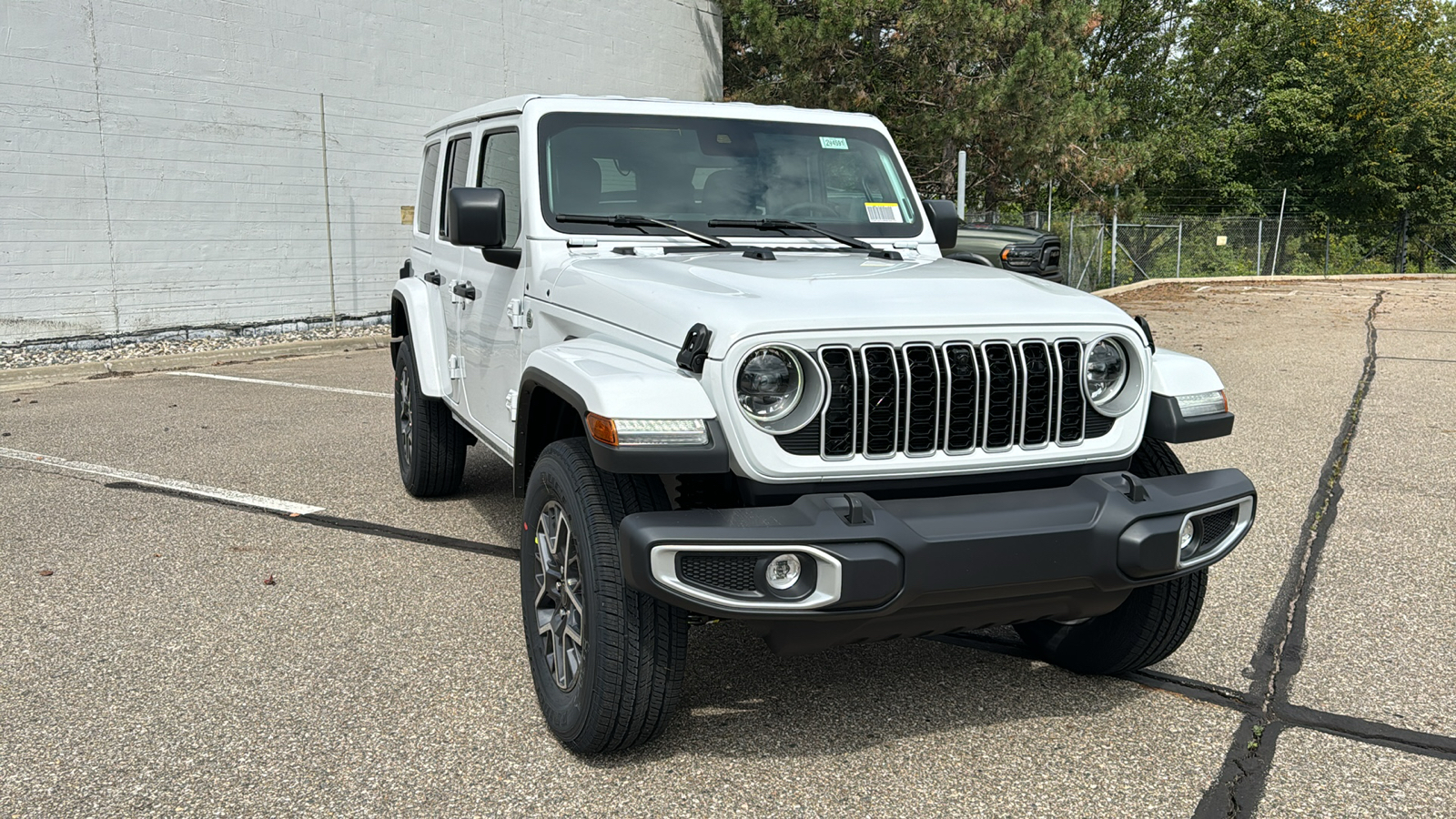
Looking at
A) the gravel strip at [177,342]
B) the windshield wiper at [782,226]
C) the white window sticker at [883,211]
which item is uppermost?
the white window sticker at [883,211]

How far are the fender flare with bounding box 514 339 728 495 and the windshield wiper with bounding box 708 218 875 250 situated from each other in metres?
1.19

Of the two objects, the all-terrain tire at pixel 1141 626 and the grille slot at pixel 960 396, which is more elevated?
the grille slot at pixel 960 396

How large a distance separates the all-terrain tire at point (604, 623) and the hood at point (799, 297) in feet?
1.44

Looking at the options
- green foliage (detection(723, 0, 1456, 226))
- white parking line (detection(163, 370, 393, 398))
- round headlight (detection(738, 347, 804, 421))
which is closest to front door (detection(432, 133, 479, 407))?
round headlight (detection(738, 347, 804, 421))

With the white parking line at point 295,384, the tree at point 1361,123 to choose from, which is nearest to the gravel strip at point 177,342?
the white parking line at point 295,384

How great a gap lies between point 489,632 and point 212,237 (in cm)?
1132

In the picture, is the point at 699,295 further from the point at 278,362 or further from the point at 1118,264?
the point at 1118,264

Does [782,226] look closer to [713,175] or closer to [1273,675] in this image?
[713,175]

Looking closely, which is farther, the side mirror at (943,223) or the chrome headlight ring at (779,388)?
the side mirror at (943,223)

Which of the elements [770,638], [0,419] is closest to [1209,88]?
[0,419]

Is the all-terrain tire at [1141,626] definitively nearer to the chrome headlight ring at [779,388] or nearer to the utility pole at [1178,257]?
the chrome headlight ring at [779,388]

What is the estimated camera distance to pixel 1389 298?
22.0m

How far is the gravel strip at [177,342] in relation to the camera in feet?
40.3

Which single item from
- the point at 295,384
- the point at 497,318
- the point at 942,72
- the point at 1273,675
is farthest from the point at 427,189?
the point at 942,72
